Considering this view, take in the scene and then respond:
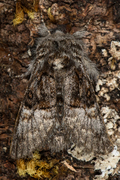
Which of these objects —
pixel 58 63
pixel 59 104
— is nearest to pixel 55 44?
pixel 58 63

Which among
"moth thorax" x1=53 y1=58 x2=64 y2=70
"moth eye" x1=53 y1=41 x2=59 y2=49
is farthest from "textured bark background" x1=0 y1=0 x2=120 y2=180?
"moth thorax" x1=53 y1=58 x2=64 y2=70

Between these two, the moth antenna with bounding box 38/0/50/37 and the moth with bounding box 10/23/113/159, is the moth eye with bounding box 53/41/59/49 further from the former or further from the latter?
the moth antenna with bounding box 38/0/50/37

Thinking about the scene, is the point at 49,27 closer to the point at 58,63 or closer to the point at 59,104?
the point at 58,63

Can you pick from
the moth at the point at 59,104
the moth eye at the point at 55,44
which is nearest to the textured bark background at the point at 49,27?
the moth at the point at 59,104

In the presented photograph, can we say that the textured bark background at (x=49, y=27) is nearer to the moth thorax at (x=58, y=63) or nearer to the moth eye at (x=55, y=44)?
the moth eye at (x=55, y=44)

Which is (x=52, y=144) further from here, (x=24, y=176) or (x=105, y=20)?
(x=105, y=20)
